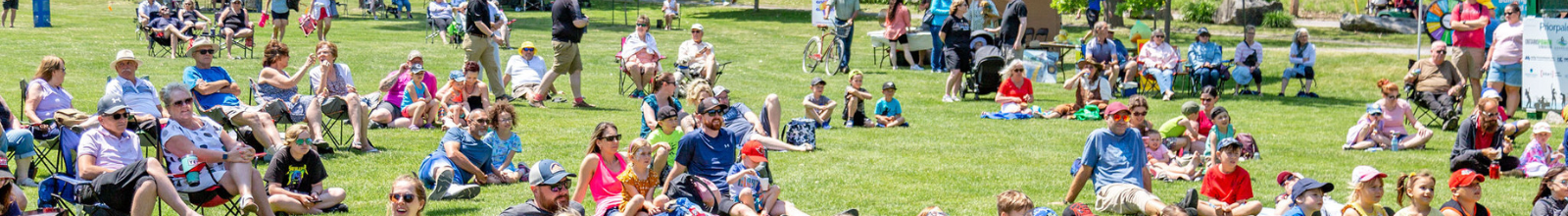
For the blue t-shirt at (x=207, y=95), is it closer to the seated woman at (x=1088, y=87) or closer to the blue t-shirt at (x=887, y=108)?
the blue t-shirt at (x=887, y=108)

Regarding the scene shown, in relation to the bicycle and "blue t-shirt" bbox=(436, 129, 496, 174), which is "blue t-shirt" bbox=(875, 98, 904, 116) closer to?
"blue t-shirt" bbox=(436, 129, 496, 174)

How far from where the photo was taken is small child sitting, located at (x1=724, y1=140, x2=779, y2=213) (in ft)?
27.1

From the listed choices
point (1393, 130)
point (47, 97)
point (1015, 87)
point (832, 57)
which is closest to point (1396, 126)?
point (1393, 130)

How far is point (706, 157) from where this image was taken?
8.84m

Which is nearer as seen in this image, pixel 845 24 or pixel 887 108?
pixel 887 108

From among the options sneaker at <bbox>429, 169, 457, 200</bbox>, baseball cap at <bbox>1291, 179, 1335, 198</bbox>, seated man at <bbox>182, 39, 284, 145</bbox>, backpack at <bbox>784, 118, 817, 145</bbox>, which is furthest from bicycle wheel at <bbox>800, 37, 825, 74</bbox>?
baseball cap at <bbox>1291, 179, 1335, 198</bbox>

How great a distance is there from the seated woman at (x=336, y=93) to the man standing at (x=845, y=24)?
379 inches

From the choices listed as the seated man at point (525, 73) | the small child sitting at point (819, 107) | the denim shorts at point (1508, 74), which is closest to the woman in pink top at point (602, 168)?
the small child sitting at point (819, 107)

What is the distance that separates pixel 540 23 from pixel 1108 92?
18.6 meters

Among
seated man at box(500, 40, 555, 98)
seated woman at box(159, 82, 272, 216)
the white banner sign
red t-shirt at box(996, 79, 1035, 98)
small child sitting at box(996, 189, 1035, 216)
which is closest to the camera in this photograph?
small child sitting at box(996, 189, 1035, 216)

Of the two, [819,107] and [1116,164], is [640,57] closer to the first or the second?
[819,107]

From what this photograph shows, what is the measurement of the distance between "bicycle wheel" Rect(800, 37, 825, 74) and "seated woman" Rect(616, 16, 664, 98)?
15.4 ft

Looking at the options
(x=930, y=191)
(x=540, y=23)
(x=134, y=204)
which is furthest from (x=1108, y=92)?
(x=540, y=23)

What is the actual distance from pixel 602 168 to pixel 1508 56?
1194cm
